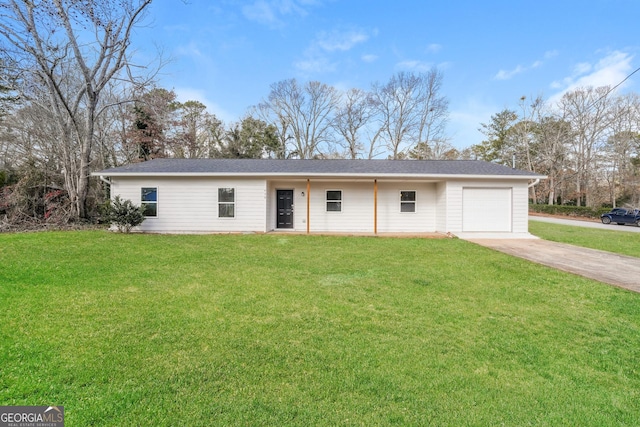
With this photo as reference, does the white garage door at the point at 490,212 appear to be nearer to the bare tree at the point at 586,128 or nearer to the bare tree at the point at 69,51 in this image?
the bare tree at the point at 69,51

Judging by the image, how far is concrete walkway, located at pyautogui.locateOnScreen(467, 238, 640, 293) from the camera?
549 cm

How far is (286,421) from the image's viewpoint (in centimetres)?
188

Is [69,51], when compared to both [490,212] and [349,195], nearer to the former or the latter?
[349,195]

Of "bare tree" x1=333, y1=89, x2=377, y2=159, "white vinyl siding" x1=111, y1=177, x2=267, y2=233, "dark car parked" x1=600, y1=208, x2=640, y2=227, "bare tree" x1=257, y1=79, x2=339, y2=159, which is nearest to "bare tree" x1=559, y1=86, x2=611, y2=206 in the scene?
"dark car parked" x1=600, y1=208, x2=640, y2=227

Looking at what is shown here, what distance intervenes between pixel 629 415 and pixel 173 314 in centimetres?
420

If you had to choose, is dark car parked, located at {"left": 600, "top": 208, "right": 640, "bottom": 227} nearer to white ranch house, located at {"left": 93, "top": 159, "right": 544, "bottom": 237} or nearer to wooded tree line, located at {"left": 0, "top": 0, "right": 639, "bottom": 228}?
wooded tree line, located at {"left": 0, "top": 0, "right": 639, "bottom": 228}

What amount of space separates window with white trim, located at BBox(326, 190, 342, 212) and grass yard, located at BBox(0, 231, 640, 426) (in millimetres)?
6600

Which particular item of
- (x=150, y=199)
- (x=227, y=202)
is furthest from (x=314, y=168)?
(x=150, y=199)

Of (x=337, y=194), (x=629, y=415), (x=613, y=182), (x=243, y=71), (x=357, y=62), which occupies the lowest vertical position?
(x=629, y=415)

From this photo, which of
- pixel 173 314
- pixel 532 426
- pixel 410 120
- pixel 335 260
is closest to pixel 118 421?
pixel 173 314

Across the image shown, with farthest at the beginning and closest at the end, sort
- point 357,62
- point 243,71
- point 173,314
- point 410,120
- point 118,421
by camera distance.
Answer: point 410,120 < point 357,62 < point 243,71 < point 173,314 < point 118,421

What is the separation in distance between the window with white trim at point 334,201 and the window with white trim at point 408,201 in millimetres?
2571

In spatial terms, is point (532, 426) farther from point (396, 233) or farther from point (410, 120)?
point (410, 120)

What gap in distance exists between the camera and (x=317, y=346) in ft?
9.41
